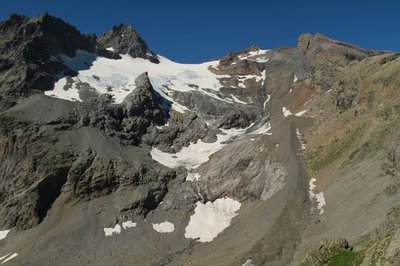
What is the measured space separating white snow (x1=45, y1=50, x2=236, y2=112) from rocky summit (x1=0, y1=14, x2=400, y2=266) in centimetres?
92

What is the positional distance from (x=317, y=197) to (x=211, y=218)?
21076 mm

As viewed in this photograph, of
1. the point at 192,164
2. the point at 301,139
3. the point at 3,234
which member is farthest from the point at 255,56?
the point at 3,234

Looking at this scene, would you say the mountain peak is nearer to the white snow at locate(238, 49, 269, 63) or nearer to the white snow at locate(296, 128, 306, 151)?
the white snow at locate(238, 49, 269, 63)

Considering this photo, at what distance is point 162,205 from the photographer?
86.7m

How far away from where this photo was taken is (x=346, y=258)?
33.9 metres

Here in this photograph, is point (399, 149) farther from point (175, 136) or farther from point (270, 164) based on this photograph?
point (175, 136)

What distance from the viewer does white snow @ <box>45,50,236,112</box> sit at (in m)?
125

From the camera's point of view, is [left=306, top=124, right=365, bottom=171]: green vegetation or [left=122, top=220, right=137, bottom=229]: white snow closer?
[left=306, top=124, right=365, bottom=171]: green vegetation

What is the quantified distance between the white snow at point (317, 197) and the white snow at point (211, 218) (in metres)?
15.0

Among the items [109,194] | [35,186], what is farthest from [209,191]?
[35,186]

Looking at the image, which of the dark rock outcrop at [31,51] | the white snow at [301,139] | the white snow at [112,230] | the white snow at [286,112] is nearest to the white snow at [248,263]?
the white snow at [112,230]

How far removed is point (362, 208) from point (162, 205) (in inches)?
1631

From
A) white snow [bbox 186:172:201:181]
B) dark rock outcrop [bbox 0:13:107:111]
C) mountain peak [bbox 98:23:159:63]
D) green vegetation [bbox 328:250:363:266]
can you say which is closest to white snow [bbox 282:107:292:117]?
white snow [bbox 186:172:201:181]

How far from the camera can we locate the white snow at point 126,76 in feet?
409
